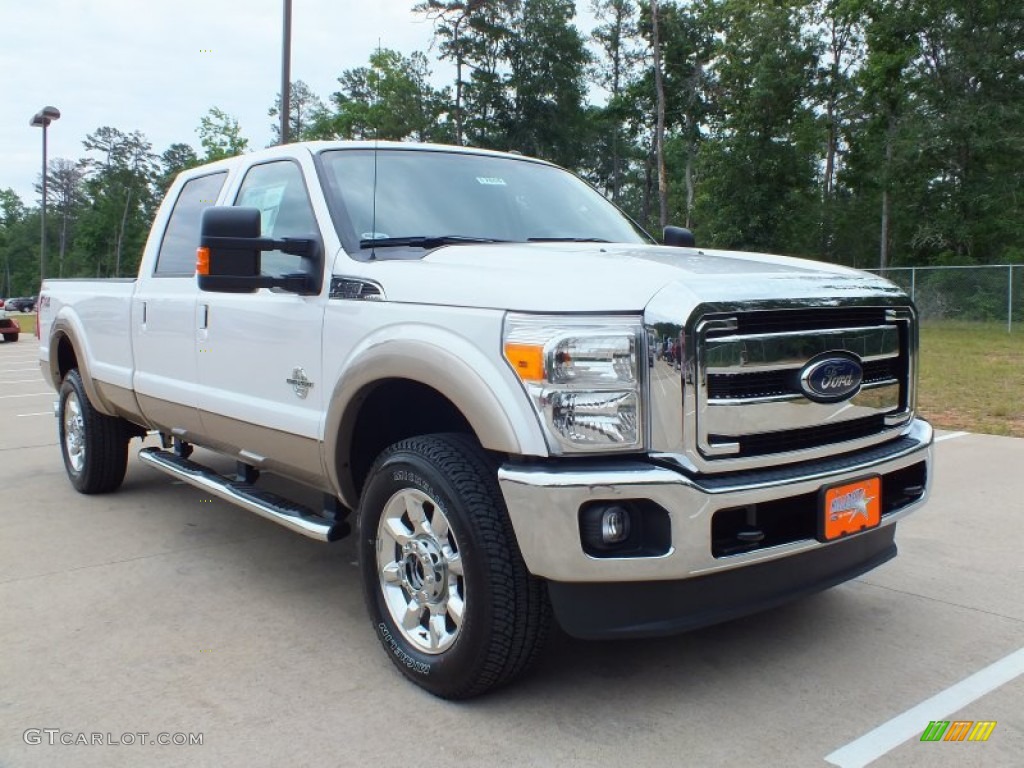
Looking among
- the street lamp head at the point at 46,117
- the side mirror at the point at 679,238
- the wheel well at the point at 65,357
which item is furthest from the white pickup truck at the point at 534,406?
the street lamp head at the point at 46,117

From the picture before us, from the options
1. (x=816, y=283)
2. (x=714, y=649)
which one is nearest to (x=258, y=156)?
(x=816, y=283)

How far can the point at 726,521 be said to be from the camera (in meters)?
2.83

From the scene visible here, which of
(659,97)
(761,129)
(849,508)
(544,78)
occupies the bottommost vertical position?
(849,508)

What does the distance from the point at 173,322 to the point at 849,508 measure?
346 cm

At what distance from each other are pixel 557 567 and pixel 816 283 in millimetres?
1331

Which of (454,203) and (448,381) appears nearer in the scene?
(448,381)

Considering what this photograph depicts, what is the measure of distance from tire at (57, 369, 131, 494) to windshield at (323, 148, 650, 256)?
2993 millimetres

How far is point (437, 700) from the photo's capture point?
3.06 m

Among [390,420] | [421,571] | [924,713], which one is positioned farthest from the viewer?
[390,420]

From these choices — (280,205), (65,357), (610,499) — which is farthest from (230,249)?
(65,357)

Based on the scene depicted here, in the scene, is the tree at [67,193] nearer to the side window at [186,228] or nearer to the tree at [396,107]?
the tree at [396,107]

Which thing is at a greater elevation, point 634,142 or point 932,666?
point 634,142

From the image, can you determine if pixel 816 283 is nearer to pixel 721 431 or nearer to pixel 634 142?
pixel 721 431

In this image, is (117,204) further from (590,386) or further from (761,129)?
(590,386)
